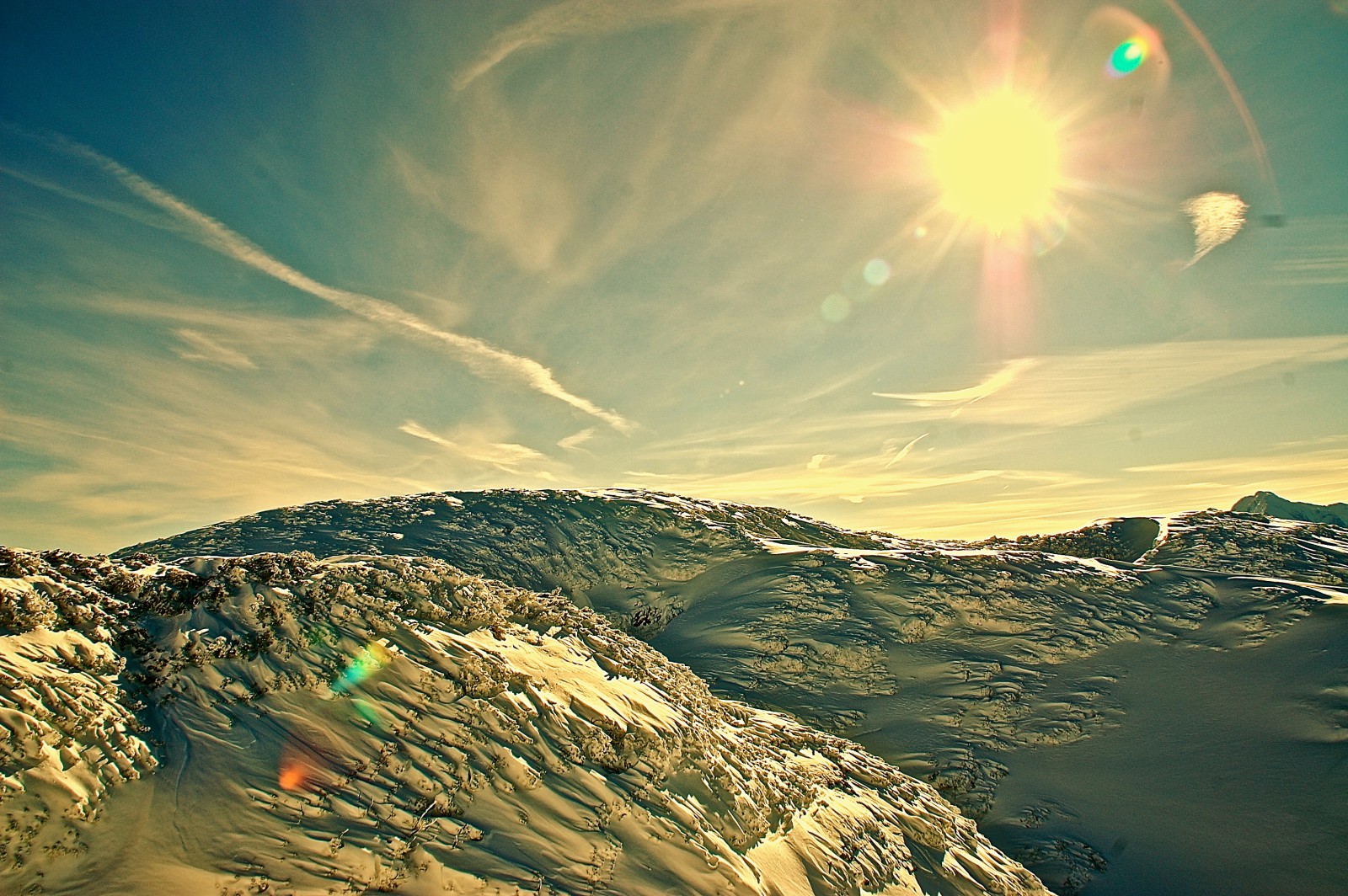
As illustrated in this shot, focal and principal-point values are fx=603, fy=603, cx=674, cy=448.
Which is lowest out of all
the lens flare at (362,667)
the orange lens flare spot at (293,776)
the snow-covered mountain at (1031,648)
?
the orange lens flare spot at (293,776)

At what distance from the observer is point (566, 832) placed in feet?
30.5

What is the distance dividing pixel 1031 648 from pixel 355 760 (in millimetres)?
39333

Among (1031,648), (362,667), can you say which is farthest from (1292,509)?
(362,667)

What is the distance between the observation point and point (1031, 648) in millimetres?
36906

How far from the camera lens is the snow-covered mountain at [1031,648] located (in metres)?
24.1

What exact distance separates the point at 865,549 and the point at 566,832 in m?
49.1

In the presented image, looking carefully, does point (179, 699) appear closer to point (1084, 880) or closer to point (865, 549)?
point (1084, 880)

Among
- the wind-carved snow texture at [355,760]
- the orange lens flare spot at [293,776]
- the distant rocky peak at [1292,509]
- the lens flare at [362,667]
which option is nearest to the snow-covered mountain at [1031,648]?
the wind-carved snow texture at [355,760]

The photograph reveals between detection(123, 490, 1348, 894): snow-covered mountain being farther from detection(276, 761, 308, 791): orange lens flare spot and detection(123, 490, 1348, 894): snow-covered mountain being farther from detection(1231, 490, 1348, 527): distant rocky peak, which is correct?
detection(1231, 490, 1348, 527): distant rocky peak

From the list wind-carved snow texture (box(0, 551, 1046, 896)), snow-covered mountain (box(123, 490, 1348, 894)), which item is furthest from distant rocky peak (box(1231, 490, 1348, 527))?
wind-carved snow texture (box(0, 551, 1046, 896))

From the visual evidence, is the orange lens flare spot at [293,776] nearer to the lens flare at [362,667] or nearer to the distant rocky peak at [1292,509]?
the lens flare at [362,667]

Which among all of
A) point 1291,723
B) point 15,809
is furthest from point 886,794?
point 1291,723

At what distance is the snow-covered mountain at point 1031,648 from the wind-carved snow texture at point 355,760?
580cm

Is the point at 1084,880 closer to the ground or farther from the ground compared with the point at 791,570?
closer to the ground
